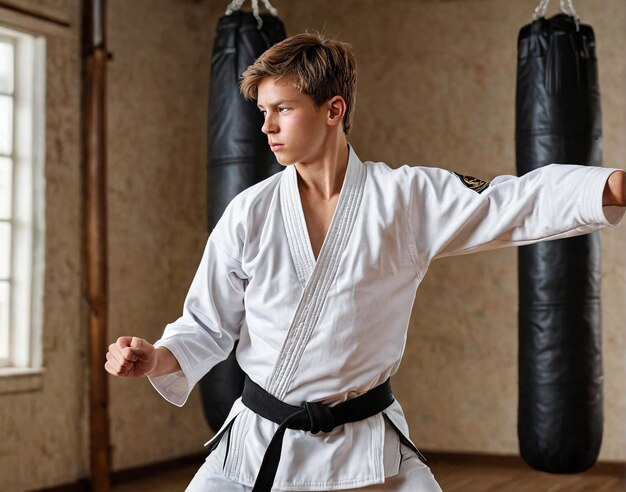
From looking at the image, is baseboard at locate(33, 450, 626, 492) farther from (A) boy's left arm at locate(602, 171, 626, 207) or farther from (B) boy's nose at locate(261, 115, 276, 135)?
(A) boy's left arm at locate(602, 171, 626, 207)

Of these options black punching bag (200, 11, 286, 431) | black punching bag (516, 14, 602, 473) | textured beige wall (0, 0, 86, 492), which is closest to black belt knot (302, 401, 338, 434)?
black punching bag (200, 11, 286, 431)

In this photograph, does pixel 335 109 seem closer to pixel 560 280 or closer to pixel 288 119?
pixel 288 119

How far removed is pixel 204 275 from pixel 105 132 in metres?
2.81

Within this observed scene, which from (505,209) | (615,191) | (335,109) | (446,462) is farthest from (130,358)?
(446,462)

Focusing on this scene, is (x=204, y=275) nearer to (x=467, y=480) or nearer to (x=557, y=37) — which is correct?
(x=557, y=37)

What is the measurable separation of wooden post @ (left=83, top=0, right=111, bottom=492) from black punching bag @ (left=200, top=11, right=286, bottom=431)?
1.23m

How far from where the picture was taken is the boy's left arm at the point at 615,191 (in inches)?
61.9

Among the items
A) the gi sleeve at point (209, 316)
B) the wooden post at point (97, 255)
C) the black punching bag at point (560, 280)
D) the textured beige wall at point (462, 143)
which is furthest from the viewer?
the textured beige wall at point (462, 143)

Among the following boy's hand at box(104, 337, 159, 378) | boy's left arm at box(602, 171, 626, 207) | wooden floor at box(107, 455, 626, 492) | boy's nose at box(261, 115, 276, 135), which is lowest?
wooden floor at box(107, 455, 626, 492)

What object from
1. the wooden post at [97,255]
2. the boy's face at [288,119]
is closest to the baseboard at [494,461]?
the wooden post at [97,255]

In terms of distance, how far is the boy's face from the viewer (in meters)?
1.77

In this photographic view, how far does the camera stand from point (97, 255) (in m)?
4.37

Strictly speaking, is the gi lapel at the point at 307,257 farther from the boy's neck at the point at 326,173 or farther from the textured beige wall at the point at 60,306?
the textured beige wall at the point at 60,306

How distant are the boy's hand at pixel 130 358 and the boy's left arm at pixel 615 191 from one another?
89 cm
